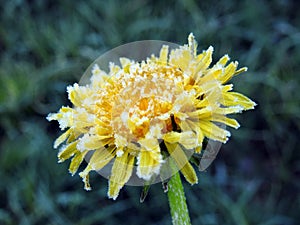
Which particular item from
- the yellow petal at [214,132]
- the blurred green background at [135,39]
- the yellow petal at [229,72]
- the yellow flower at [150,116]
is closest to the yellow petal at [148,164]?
the yellow flower at [150,116]

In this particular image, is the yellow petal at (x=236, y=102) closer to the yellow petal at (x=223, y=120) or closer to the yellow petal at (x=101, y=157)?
the yellow petal at (x=223, y=120)

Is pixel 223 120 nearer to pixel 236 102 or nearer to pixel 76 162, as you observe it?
pixel 236 102

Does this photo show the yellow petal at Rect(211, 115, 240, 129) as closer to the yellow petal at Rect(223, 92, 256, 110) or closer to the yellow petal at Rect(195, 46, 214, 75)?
the yellow petal at Rect(223, 92, 256, 110)

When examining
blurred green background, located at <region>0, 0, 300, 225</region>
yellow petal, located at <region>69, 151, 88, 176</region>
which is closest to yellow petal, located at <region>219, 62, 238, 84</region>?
yellow petal, located at <region>69, 151, 88, 176</region>

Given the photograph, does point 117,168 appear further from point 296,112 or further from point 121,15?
point 121,15

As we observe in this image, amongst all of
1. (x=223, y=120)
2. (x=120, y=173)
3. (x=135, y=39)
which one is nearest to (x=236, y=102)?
(x=223, y=120)

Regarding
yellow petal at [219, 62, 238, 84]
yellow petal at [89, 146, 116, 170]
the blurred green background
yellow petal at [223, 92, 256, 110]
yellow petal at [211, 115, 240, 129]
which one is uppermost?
yellow petal at [219, 62, 238, 84]
